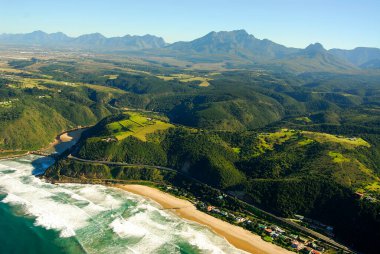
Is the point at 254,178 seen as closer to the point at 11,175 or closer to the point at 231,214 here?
the point at 231,214

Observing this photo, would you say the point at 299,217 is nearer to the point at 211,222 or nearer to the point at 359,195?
the point at 359,195

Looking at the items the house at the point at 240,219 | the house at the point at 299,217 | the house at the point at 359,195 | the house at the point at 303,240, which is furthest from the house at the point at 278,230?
the house at the point at 359,195

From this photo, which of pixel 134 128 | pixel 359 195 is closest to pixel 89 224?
pixel 134 128

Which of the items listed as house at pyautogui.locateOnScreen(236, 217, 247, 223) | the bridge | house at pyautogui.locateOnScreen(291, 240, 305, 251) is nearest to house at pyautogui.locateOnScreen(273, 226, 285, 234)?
house at pyautogui.locateOnScreen(291, 240, 305, 251)

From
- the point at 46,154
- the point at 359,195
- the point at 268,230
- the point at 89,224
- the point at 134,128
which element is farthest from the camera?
the point at 134,128

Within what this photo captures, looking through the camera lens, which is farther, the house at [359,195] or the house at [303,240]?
the house at [359,195]

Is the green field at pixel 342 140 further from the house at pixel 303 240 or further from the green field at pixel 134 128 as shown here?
the green field at pixel 134 128

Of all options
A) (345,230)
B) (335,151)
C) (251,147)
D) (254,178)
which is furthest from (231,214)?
(335,151)
